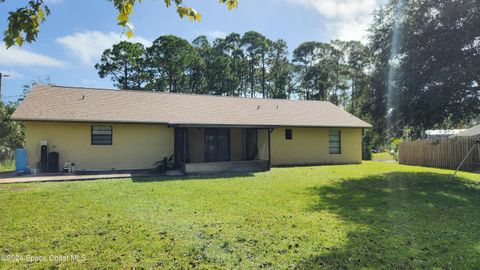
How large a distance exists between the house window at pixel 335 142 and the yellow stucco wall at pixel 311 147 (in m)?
0.20

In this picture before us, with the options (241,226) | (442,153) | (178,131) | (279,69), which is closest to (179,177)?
(178,131)

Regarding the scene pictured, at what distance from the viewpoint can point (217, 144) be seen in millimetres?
16406

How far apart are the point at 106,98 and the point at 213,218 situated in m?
12.6

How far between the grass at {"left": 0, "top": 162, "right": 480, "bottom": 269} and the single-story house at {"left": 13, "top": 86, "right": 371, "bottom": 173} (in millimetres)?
4080

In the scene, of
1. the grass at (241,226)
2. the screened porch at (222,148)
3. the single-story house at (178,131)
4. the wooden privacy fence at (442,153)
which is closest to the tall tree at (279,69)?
the single-story house at (178,131)

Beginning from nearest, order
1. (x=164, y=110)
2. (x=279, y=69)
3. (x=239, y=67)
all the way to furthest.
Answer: (x=164, y=110) < (x=239, y=67) < (x=279, y=69)

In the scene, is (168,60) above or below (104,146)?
above

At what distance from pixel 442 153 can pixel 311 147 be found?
7.32 metres

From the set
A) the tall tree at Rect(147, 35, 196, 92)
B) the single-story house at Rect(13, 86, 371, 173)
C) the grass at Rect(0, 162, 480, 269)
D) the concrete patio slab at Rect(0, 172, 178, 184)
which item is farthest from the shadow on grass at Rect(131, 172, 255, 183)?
the tall tree at Rect(147, 35, 196, 92)

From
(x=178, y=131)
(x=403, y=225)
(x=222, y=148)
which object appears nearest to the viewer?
(x=403, y=225)

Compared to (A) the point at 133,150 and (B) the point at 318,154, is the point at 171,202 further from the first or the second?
(B) the point at 318,154

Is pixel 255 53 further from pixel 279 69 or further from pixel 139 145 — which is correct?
pixel 139 145

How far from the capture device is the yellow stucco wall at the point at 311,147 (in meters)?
17.5

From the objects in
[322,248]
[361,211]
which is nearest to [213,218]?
[322,248]
